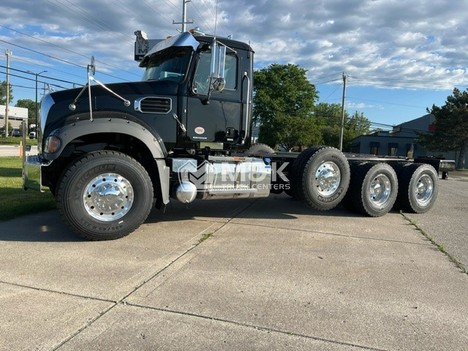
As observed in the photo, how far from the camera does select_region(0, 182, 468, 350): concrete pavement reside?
3.11 meters

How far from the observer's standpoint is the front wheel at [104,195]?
17.6 ft

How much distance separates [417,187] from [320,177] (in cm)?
275

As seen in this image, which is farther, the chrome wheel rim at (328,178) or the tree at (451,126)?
the tree at (451,126)

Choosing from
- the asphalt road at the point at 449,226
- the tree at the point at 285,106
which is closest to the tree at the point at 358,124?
the tree at the point at 285,106

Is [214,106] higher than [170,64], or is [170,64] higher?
[170,64]

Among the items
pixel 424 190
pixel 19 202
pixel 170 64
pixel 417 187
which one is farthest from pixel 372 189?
pixel 19 202

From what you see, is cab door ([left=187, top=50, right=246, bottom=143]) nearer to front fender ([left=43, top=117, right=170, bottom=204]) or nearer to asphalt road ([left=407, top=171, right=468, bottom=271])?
front fender ([left=43, top=117, right=170, bottom=204])

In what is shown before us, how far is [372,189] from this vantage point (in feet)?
26.6

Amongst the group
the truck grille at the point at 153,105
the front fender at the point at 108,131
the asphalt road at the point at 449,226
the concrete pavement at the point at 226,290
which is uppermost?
the truck grille at the point at 153,105

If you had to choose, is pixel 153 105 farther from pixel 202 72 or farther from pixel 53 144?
pixel 53 144

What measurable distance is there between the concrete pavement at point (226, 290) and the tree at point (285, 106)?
47822 mm

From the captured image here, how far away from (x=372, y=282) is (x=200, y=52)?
161 inches

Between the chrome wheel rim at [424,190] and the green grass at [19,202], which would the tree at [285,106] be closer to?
the chrome wheel rim at [424,190]

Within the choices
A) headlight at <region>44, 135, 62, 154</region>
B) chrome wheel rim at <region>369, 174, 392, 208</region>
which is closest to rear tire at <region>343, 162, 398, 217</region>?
chrome wheel rim at <region>369, 174, 392, 208</region>
